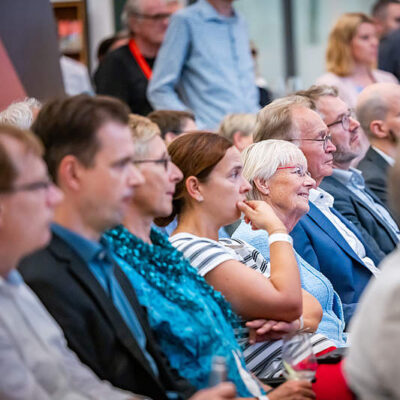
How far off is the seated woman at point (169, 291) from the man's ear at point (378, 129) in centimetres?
260

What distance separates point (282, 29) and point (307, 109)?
287 inches

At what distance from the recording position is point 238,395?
239cm

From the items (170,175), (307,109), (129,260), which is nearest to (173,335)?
(129,260)

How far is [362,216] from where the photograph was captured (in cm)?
421

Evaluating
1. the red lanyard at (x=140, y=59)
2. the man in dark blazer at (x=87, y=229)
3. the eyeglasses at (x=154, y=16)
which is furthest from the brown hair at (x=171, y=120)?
the man in dark blazer at (x=87, y=229)

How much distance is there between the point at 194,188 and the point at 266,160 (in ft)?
1.96

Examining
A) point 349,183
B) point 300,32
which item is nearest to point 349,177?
point 349,183

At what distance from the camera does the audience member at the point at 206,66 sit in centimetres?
537

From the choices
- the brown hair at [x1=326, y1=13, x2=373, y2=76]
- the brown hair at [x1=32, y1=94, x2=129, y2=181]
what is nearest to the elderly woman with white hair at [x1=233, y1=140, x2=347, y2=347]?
the brown hair at [x1=32, y1=94, x2=129, y2=181]

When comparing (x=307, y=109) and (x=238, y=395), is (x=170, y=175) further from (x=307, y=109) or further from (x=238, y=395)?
(x=307, y=109)

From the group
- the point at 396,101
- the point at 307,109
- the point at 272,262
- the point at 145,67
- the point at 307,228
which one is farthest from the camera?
the point at 145,67

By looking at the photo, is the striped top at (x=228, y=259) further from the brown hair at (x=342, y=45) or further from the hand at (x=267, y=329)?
the brown hair at (x=342, y=45)

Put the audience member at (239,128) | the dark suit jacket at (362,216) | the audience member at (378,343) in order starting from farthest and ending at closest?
the audience member at (239,128) < the dark suit jacket at (362,216) < the audience member at (378,343)

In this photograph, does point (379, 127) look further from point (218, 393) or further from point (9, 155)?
point (9, 155)
